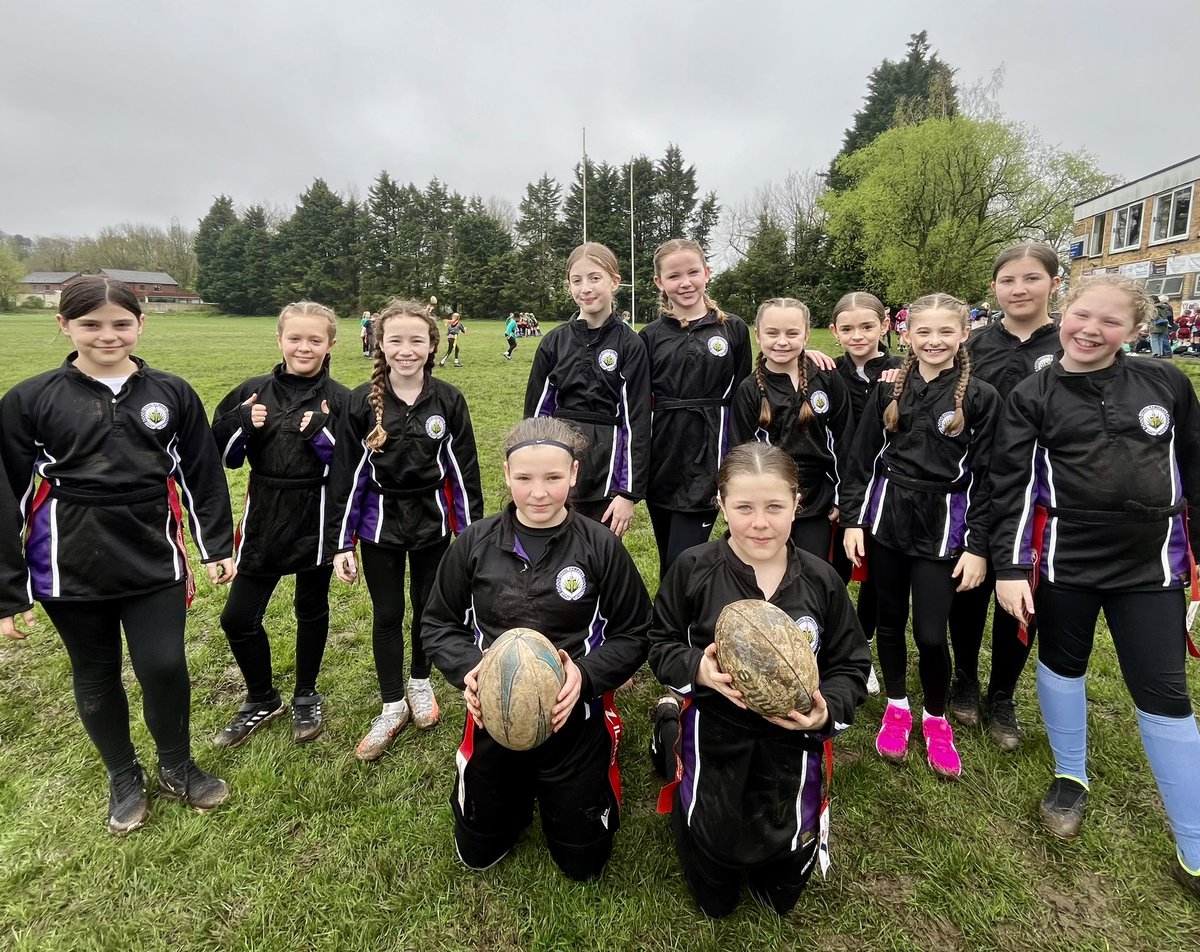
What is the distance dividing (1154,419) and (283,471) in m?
4.43

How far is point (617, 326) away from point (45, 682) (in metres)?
4.64

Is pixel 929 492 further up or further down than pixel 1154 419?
further down

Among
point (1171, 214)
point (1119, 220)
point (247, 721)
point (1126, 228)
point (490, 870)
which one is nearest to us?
point (490, 870)

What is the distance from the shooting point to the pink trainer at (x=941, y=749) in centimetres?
349

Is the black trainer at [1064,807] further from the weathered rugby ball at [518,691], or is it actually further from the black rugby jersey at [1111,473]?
the weathered rugby ball at [518,691]

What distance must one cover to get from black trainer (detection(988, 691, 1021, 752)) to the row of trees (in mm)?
55444

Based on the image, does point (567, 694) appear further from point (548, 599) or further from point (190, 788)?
point (190, 788)

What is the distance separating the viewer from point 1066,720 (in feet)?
10.5

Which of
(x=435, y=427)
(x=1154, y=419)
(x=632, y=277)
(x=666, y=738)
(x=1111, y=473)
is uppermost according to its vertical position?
(x=632, y=277)

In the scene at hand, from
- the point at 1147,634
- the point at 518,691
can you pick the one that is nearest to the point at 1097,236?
the point at 1147,634

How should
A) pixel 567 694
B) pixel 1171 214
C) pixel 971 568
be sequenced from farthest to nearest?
1. pixel 1171 214
2. pixel 971 568
3. pixel 567 694

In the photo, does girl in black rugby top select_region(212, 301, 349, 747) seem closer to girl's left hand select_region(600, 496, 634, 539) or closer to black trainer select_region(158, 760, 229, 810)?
black trainer select_region(158, 760, 229, 810)

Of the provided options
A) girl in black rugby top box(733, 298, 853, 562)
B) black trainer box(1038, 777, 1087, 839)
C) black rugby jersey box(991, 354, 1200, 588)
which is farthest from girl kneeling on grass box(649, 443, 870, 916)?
black trainer box(1038, 777, 1087, 839)

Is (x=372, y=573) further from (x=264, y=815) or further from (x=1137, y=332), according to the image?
(x=1137, y=332)
